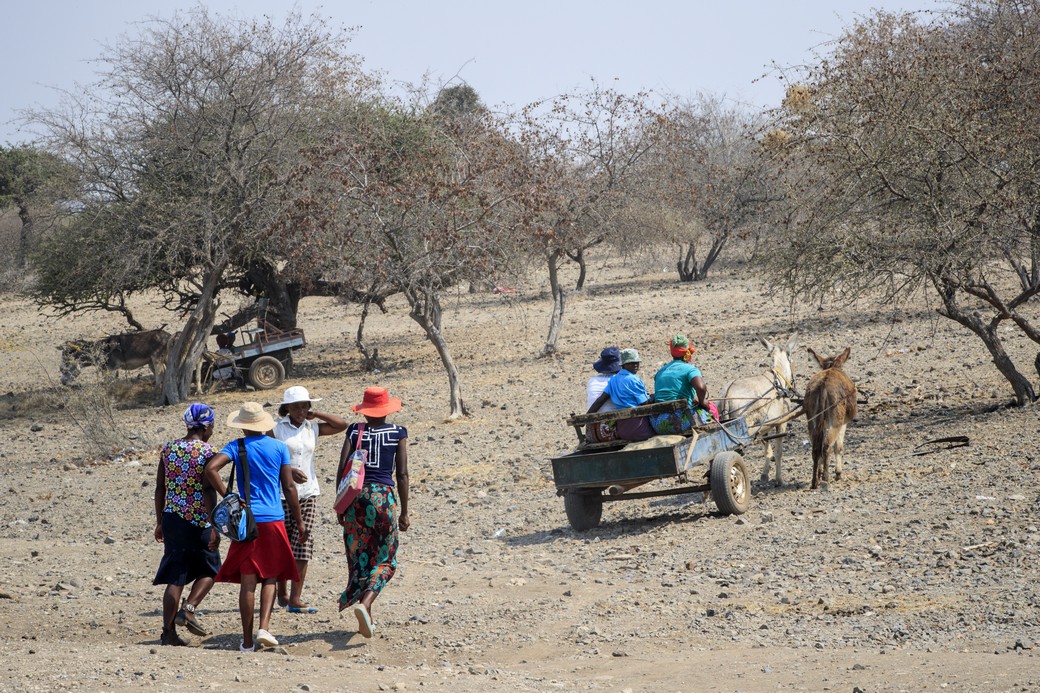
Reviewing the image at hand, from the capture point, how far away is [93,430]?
17000 mm

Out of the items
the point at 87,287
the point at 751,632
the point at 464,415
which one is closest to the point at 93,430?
the point at 464,415

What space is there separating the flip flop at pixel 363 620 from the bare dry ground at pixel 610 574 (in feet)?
0.35

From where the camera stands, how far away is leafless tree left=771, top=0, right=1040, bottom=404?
12.6 meters

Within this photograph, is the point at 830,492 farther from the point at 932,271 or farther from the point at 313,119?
the point at 313,119

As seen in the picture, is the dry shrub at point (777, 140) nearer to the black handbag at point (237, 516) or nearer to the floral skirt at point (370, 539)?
the floral skirt at point (370, 539)

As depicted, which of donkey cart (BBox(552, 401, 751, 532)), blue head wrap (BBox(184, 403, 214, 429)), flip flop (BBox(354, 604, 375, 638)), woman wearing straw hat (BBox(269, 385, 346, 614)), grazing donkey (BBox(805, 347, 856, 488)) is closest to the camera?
flip flop (BBox(354, 604, 375, 638))

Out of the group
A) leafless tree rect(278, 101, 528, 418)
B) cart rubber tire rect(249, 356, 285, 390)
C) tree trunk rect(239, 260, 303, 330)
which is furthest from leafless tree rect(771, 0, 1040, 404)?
tree trunk rect(239, 260, 303, 330)

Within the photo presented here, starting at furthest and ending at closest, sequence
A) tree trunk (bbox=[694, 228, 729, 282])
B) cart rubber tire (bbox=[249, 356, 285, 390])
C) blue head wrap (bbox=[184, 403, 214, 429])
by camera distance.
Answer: tree trunk (bbox=[694, 228, 729, 282]), cart rubber tire (bbox=[249, 356, 285, 390]), blue head wrap (bbox=[184, 403, 214, 429])

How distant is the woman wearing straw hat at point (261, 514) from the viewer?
7.18m

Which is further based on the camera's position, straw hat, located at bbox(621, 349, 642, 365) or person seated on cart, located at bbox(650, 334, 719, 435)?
straw hat, located at bbox(621, 349, 642, 365)

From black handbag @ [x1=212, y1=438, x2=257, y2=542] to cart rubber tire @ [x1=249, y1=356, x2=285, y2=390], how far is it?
16866 mm

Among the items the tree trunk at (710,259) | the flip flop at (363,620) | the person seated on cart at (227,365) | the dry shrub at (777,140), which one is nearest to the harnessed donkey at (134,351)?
the person seated on cart at (227,365)

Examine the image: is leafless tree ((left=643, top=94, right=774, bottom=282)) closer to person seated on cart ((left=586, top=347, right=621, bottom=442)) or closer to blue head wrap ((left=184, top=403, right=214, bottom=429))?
person seated on cart ((left=586, top=347, right=621, bottom=442))

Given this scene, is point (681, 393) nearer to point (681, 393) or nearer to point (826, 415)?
point (681, 393)
